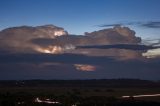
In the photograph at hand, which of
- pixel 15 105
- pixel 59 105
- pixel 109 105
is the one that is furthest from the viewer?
pixel 109 105

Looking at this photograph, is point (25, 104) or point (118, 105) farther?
point (118, 105)

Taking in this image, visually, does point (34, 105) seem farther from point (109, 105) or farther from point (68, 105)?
point (109, 105)

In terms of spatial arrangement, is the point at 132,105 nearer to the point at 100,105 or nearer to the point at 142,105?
the point at 142,105

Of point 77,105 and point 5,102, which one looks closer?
point 5,102

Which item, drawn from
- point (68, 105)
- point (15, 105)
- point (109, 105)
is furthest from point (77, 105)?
point (15, 105)

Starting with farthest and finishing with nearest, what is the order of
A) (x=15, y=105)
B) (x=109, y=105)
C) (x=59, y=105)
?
(x=109, y=105)
(x=59, y=105)
(x=15, y=105)

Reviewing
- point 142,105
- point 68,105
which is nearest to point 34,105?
point 68,105

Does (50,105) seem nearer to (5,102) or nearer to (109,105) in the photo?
(5,102)

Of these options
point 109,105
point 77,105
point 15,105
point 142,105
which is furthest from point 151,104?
point 15,105
